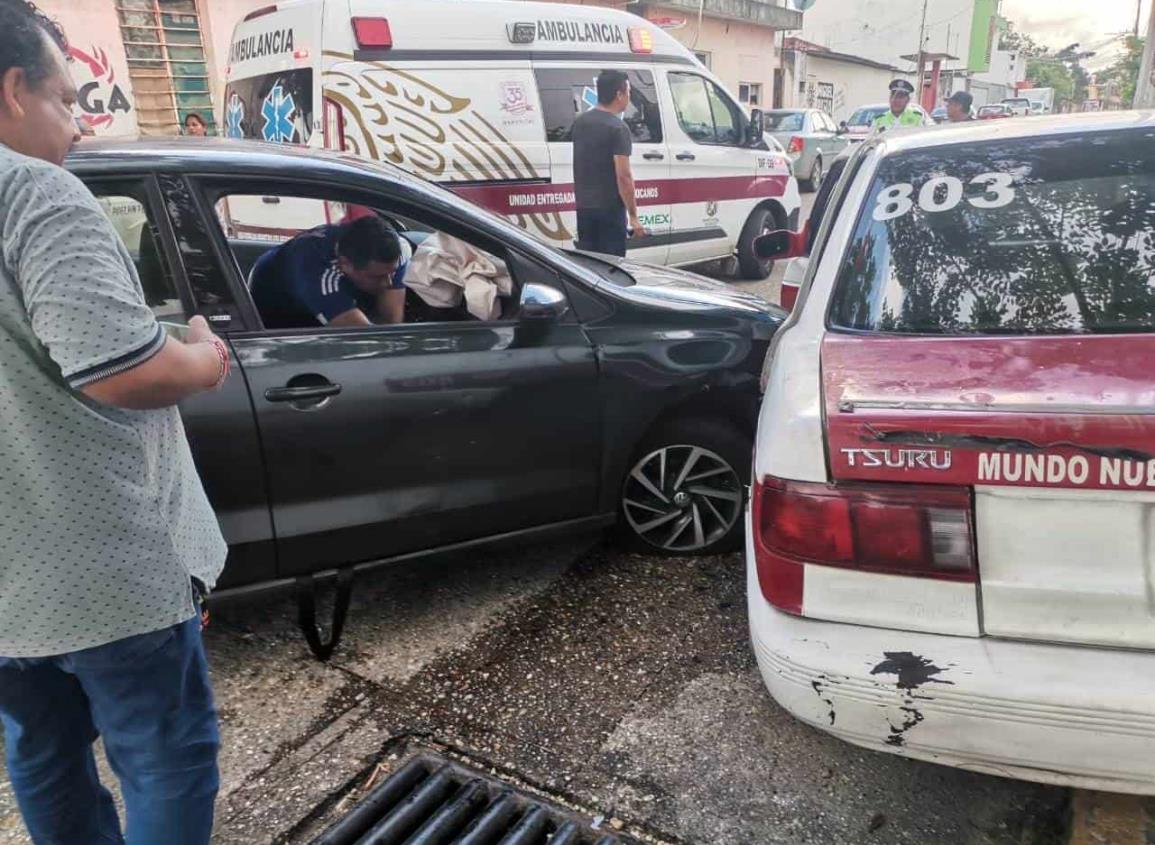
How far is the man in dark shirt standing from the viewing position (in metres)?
5.73

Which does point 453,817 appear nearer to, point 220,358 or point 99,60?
point 220,358

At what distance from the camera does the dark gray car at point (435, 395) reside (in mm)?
2488

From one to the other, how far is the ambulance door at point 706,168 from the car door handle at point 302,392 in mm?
5418

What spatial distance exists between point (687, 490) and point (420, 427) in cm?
108

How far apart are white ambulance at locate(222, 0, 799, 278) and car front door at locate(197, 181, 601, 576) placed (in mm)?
3515

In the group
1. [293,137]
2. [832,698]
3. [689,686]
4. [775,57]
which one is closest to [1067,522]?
[832,698]

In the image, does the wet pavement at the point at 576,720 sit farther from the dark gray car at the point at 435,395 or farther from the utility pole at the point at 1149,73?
the utility pole at the point at 1149,73

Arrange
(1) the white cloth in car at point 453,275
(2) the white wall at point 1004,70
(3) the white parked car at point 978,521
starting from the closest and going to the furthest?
(3) the white parked car at point 978,521, (1) the white cloth in car at point 453,275, (2) the white wall at point 1004,70

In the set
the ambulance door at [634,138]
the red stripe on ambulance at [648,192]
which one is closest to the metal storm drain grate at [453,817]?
the red stripe on ambulance at [648,192]

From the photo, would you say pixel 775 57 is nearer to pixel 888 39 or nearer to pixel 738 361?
pixel 888 39

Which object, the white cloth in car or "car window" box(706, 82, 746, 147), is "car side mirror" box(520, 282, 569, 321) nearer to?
the white cloth in car

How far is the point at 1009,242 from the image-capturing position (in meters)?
2.26

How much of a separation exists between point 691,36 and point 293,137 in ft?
63.9

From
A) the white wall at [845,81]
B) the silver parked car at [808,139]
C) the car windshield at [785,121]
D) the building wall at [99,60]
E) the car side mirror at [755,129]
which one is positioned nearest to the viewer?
the car side mirror at [755,129]
